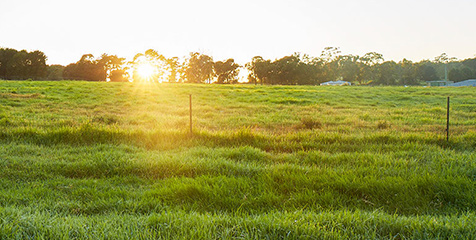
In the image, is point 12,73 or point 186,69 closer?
point 12,73

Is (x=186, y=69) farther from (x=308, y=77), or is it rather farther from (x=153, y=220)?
(x=153, y=220)

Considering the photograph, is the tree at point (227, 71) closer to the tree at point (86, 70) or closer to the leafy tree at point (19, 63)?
the tree at point (86, 70)

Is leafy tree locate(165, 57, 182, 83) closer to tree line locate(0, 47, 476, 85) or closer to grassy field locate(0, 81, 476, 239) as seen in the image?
tree line locate(0, 47, 476, 85)

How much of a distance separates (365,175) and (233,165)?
6.86ft

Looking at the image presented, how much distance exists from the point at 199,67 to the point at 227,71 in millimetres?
8800

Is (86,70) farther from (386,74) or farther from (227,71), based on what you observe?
(386,74)

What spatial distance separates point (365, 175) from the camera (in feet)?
15.9

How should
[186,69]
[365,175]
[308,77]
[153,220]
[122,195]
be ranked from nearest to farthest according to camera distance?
[153,220]
[122,195]
[365,175]
[308,77]
[186,69]

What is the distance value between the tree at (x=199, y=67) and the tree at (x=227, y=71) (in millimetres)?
2651

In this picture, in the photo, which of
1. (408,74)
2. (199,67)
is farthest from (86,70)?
(408,74)

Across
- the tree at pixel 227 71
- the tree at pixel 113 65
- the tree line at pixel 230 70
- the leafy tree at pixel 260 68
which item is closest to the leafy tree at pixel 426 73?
the tree line at pixel 230 70

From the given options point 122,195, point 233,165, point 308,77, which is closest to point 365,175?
point 233,165

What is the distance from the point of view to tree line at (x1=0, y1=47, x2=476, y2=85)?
63.2 meters

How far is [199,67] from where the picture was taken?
9156 centimetres
